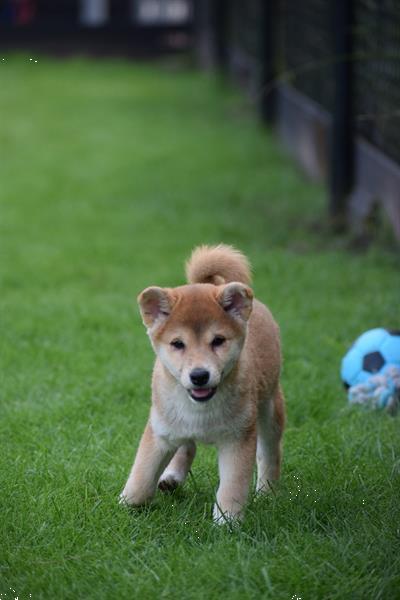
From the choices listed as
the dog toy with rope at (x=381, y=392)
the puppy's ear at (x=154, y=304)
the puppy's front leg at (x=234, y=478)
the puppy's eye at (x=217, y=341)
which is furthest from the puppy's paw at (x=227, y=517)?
the dog toy with rope at (x=381, y=392)

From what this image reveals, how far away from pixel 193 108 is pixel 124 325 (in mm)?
10289

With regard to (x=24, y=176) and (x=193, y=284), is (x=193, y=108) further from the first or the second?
(x=193, y=284)

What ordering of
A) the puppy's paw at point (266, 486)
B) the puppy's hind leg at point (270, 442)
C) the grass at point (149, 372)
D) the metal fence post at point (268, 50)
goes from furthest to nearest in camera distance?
the metal fence post at point (268, 50) < the puppy's hind leg at point (270, 442) < the puppy's paw at point (266, 486) < the grass at point (149, 372)

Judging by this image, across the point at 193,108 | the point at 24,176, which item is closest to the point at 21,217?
the point at 24,176

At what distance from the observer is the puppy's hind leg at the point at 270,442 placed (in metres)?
4.57

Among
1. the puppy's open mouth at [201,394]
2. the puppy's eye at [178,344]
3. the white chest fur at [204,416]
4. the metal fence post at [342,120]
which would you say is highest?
the puppy's eye at [178,344]

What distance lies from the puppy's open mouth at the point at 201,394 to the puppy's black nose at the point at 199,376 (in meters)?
0.05

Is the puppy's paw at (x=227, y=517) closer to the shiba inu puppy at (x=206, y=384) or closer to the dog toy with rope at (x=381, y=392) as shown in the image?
the shiba inu puppy at (x=206, y=384)

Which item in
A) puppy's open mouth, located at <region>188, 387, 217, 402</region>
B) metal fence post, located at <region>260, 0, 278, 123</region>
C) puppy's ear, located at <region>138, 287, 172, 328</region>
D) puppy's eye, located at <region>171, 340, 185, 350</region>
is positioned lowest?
metal fence post, located at <region>260, 0, 278, 123</region>

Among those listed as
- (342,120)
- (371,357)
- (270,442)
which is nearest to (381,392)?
(371,357)

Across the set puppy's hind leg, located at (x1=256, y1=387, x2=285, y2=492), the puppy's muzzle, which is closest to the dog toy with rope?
puppy's hind leg, located at (x1=256, y1=387, x2=285, y2=492)

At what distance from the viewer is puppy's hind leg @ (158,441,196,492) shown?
4.55 meters

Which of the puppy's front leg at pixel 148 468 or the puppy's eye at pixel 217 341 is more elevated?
the puppy's eye at pixel 217 341

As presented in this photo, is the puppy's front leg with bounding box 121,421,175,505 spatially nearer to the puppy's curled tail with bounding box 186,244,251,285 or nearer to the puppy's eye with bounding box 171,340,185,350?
the puppy's eye with bounding box 171,340,185,350
